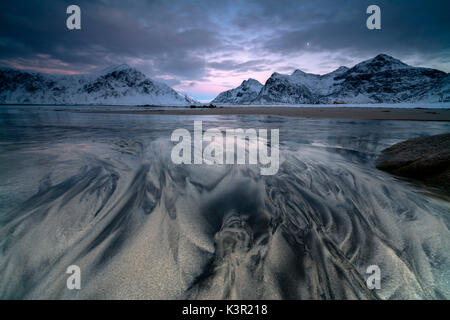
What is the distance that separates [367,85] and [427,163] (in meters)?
186

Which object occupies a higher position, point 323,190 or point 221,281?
point 323,190

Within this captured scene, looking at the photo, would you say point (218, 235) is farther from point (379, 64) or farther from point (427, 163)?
point (379, 64)

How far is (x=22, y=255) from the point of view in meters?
1.25

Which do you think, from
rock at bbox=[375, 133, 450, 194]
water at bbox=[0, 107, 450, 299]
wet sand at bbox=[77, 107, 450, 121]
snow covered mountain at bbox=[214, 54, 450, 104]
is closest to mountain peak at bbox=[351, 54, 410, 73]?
snow covered mountain at bbox=[214, 54, 450, 104]

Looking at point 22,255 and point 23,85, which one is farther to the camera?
point 23,85

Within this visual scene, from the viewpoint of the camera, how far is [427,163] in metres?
2.68

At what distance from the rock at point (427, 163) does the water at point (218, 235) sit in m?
0.40

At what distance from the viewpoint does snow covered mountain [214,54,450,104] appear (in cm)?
10594

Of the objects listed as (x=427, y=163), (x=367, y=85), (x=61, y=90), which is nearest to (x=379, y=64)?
(x=367, y=85)

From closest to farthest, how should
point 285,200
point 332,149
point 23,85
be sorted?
point 285,200 → point 332,149 → point 23,85

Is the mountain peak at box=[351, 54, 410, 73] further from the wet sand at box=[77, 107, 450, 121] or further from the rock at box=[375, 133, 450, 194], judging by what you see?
the rock at box=[375, 133, 450, 194]

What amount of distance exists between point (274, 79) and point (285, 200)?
20699cm
